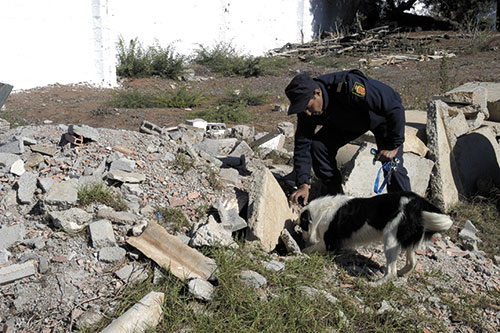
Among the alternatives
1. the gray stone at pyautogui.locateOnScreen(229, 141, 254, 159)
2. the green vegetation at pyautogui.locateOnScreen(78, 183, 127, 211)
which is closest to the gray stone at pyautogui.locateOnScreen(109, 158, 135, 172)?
the green vegetation at pyautogui.locateOnScreen(78, 183, 127, 211)

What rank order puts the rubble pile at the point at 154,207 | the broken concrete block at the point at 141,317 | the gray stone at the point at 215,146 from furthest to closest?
the gray stone at the point at 215,146, the rubble pile at the point at 154,207, the broken concrete block at the point at 141,317

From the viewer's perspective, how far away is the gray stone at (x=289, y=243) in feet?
11.9

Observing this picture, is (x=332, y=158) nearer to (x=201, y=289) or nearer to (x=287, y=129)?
(x=201, y=289)

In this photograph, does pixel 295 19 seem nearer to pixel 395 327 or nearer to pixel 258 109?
pixel 258 109

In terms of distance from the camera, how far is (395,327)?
9.34 ft

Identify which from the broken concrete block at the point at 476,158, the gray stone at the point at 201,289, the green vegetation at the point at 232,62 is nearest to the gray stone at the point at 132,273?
the gray stone at the point at 201,289

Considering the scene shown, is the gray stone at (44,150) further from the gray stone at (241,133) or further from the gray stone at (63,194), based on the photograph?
the gray stone at (241,133)

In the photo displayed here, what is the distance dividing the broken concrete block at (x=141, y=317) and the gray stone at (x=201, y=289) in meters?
0.20

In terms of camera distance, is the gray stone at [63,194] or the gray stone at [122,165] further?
the gray stone at [122,165]

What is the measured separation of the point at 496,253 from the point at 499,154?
1535 mm

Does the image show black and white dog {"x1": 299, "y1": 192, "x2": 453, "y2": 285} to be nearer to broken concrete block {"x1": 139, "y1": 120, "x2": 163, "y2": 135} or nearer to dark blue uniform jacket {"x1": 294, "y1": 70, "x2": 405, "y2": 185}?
dark blue uniform jacket {"x1": 294, "y1": 70, "x2": 405, "y2": 185}

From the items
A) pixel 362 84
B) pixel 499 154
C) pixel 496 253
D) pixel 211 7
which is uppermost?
pixel 211 7

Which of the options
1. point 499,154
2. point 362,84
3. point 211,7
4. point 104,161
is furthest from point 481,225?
point 211,7

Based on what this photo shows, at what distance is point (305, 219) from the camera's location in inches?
147
